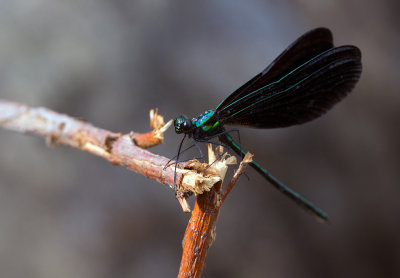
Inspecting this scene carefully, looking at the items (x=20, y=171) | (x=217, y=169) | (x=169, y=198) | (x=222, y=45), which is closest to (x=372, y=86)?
(x=222, y=45)

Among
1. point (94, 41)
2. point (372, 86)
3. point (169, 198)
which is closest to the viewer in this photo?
point (169, 198)

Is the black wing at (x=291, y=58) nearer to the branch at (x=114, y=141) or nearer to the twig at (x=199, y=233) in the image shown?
the branch at (x=114, y=141)

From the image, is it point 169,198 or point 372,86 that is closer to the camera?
→ point 169,198

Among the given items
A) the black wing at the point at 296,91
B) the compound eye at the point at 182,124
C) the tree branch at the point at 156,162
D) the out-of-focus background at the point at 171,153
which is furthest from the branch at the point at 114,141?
the out-of-focus background at the point at 171,153

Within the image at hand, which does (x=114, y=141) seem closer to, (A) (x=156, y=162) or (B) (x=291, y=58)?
(A) (x=156, y=162)

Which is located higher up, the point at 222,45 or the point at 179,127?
the point at 222,45

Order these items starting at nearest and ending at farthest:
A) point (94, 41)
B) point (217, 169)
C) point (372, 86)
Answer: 1. point (217, 169)
2. point (94, 41)
3. point (372, 86)

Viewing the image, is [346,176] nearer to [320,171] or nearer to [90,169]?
[320,171]
